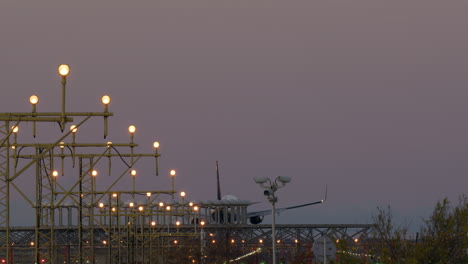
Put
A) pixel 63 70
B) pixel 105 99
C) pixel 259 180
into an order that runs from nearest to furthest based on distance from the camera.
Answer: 1. pixel 63 70
2. pixel 105 99
3. pixel 259 180

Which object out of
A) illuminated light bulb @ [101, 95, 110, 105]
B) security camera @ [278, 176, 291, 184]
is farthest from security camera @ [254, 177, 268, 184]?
illuminated light bulb @ [101, 95, 110, 105]

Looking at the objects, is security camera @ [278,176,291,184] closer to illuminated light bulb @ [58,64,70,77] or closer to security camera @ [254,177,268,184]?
security camera @ [254,177,268,184]

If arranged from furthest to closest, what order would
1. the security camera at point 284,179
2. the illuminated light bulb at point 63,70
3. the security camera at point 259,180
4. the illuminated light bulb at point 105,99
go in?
the security camera at point 284,179
the security camera at point 259,180
the illuminated light bulb at point 105,99
the illuminated light bulb at point 63,70

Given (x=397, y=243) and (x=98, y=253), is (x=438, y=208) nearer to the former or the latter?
(x=397, y=243)

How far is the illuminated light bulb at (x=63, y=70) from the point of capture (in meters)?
37.2

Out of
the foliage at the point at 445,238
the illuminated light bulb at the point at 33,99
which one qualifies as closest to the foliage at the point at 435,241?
the foliage at the point at 445,238

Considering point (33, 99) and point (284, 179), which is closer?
point (33, 99)

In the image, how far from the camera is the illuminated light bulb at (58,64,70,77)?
37.2m

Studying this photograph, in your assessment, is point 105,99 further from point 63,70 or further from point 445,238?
point 445,238

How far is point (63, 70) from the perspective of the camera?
3725 centimetres

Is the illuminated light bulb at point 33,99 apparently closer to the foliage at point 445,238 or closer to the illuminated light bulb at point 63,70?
the illuminated light bulb at point 63,70

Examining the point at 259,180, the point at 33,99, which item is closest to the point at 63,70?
the point at 33,99

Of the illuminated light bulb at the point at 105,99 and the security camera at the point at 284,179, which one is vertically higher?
the illuminated light bulb at the point at 105,99

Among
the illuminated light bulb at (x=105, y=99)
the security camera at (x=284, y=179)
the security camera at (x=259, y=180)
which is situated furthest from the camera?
the security camera at (x=284, y=179)
